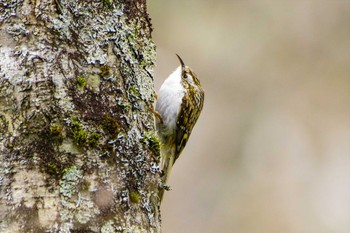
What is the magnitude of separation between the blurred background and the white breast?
7.15ft

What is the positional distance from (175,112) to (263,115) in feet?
11.1

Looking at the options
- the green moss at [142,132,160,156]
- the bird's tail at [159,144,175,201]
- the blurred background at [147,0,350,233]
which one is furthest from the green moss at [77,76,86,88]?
the blurred background at [147,0,350,233]

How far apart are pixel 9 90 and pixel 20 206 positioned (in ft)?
1.14

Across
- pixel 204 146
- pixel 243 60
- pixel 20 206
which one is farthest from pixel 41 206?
pixel 243 60

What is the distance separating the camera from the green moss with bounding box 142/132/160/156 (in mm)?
2576

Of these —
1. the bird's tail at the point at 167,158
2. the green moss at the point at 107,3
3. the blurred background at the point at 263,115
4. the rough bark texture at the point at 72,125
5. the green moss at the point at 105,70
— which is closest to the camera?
the rough bark texture at the point at 72,125

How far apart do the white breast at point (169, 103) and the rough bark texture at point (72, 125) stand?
1.44 meters

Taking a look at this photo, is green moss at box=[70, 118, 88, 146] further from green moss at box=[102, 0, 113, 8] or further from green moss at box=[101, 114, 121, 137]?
green moss at box=[102, 0, 113, 8]

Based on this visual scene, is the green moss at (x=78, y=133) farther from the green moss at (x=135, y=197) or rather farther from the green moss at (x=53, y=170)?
the green moss at (x=135, y=197)

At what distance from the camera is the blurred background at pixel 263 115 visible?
699 centimetres

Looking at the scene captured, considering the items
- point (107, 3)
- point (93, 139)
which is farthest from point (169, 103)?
point (93, 139)

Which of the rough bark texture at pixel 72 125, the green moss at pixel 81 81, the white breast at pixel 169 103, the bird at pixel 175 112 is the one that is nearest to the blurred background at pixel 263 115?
the bird at pixel 175 112

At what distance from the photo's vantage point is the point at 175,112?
163 inches

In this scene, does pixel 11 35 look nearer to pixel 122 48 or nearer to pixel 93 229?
pixel 122 48
